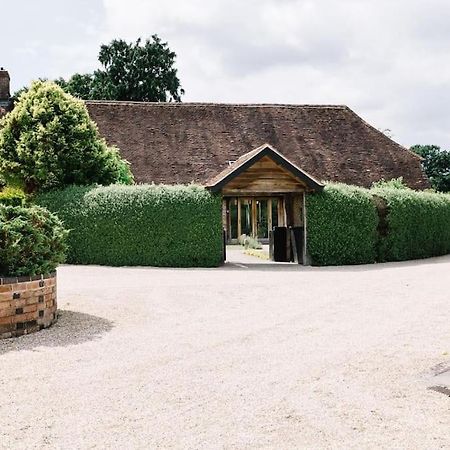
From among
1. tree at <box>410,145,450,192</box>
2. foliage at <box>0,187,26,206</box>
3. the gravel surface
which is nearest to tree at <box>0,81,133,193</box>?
foliage at <box>0,187,26,206</box>

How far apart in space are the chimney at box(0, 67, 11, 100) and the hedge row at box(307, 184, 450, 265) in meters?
16.8

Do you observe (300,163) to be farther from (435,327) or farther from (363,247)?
(435,327)

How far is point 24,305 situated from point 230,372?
Answer: 3.11 metres

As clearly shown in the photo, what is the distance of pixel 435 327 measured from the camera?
8016 mm

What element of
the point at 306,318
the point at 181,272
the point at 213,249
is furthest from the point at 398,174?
the point at 306,318

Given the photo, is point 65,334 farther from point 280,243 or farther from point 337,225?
point 280,243

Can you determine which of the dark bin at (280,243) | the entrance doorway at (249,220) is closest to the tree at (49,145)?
the dark bin at (280,243)

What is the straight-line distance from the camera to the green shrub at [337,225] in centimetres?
1892

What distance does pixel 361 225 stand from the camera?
19.2 metres

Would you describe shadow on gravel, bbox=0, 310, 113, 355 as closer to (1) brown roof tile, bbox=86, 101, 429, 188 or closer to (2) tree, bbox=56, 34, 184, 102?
(1) brown roof tile, bbox=86, 101, 429, 188

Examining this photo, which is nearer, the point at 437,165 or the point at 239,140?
the point at 239,140

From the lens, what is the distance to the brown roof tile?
2705cm

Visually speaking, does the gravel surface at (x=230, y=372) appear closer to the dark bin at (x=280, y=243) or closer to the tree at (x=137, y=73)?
the dark bin at (x=280, y=243)

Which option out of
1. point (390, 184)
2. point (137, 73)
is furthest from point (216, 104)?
point (137, 73)
